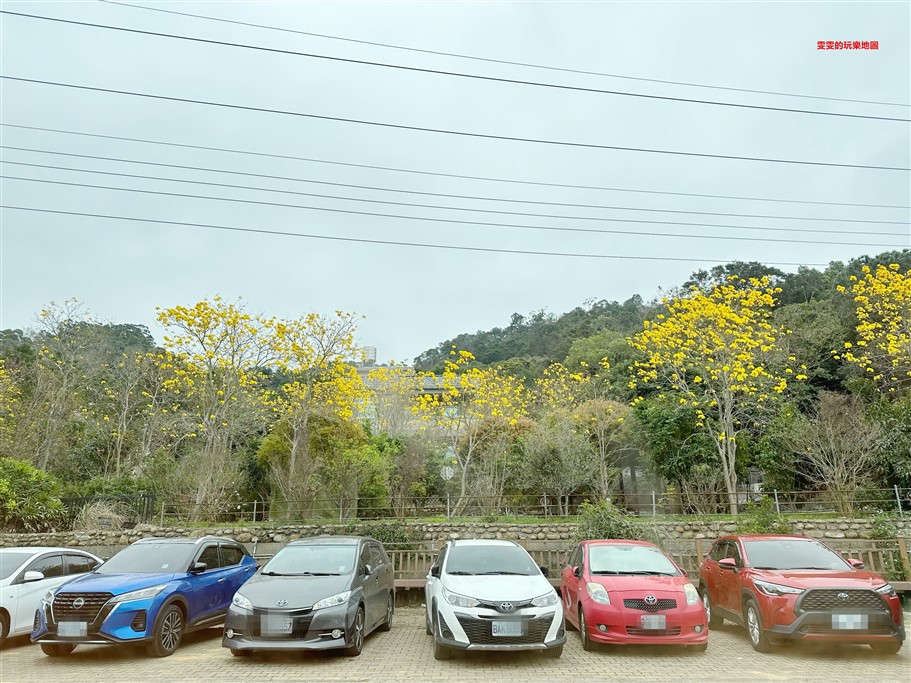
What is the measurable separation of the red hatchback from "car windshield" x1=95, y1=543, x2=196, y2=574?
5906 millimetres

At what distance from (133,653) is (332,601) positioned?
3.04m

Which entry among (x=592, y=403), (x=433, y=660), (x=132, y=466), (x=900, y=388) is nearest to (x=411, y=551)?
(x=433, y=660)

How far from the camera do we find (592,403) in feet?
71.2

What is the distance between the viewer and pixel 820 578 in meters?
7.83

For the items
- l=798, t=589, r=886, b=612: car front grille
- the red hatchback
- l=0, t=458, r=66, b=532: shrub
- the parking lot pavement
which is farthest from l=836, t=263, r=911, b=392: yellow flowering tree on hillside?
l=0, t=458, r=66, b=532: shrub

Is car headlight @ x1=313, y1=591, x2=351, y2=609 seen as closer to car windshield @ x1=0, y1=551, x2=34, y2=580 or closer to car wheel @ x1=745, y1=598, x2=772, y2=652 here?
car windshield @ x1=0, y1=551, x2=34, y2=580

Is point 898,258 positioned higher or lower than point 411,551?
higher

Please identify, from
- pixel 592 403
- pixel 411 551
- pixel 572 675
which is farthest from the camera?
pixel 592 403

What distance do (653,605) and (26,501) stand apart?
646 inches

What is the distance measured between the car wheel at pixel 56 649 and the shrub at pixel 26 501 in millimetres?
9617

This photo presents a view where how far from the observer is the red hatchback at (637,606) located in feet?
24.5

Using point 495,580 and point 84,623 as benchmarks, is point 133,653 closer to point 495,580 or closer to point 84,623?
point 84,623

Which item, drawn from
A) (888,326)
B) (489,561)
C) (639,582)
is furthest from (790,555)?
(888,326)

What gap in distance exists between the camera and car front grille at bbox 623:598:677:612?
24.8 feet
